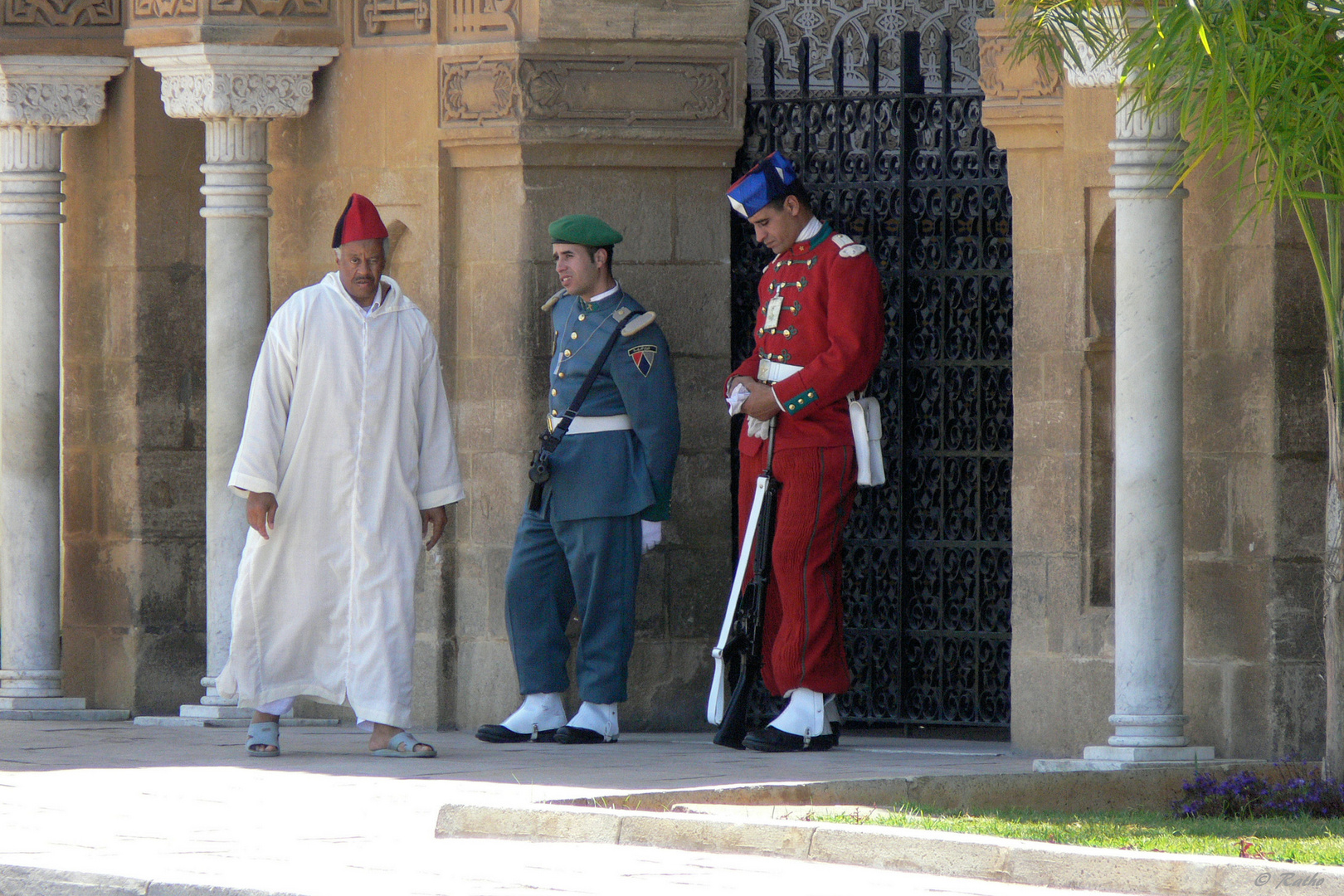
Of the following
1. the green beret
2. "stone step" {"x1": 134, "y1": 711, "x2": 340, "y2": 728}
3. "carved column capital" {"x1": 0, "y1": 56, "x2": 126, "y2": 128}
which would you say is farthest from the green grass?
"carved column capital" {"x1": 0, "y1": 56, "x2": 126, "y2": 128}

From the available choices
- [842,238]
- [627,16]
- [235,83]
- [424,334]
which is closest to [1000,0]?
[842,238]

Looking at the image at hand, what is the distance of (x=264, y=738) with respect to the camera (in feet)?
27.6

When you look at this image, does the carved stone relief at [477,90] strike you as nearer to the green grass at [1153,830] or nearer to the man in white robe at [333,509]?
the man in white robe at [333,509]

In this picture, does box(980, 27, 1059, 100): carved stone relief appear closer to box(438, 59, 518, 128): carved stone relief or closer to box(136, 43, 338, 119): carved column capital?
box(438, 59, 518, 128): carved stone relief

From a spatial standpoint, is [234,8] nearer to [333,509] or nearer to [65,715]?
[333,509]

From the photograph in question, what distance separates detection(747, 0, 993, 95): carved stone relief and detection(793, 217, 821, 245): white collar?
133cm

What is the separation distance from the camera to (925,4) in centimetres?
1032

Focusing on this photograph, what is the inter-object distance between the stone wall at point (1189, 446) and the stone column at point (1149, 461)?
0.32 metres

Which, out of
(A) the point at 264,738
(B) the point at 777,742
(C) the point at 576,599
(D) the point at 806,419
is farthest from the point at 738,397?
(A) the point at 264,738

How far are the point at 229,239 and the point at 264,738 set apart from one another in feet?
8.07

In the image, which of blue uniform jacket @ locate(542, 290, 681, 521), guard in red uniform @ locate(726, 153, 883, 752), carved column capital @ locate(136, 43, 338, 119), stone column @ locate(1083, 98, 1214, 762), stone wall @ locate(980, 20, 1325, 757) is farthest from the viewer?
carved column capital @ locate(136, 43, 338, 119)

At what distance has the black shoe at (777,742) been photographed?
8.52m

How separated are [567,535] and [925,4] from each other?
2.99 meters

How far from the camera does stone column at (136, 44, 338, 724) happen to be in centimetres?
988
